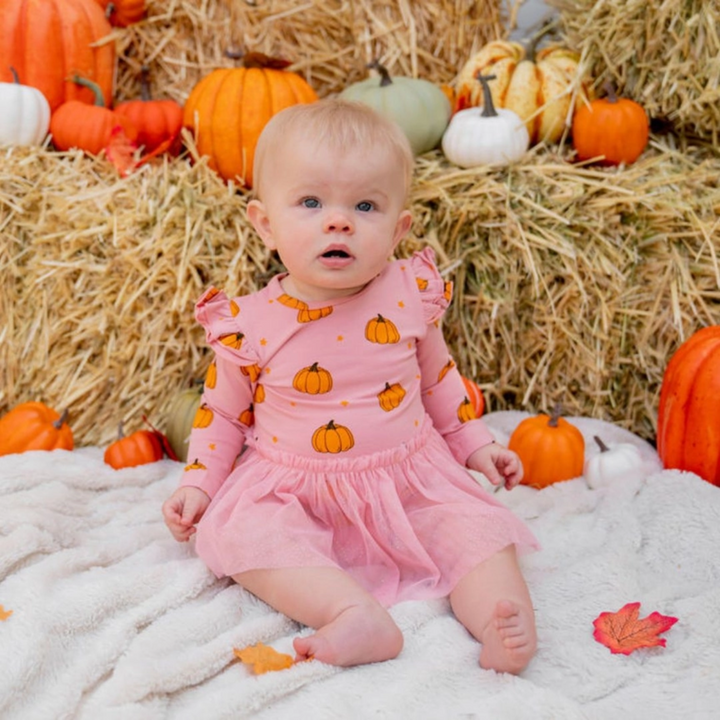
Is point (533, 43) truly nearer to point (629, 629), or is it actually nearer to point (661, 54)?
point (661, 54)

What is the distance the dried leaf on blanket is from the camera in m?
1.18

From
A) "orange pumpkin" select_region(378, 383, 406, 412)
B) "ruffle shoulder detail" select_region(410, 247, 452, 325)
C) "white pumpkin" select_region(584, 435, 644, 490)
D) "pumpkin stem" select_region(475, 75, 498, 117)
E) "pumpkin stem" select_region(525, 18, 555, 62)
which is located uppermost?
"pumpkin stem" select_region(525, 18, 555, 62)

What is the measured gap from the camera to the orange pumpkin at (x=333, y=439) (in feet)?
4.68

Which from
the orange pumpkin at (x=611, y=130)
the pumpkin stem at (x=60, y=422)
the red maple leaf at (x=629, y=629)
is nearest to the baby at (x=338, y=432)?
the red maple leaf at (x=629, y=629)

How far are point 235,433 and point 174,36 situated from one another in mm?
1468

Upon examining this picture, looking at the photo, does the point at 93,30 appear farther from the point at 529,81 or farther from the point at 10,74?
the point at 529,81

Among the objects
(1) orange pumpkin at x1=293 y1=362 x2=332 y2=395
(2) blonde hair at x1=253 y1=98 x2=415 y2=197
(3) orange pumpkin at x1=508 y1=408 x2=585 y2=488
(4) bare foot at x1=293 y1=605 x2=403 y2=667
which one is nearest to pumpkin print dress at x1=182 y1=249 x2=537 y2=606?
(1) orange pumpkin at x1=293 y1=362 x2=332 y2=395

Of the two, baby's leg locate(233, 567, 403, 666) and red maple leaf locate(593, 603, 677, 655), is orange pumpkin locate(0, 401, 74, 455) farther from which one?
red maple leaf locate(593, 603, 677, 655)

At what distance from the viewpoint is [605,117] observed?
7.28 feet

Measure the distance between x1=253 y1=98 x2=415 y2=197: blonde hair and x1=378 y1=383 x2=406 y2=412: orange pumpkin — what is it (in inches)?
13.1

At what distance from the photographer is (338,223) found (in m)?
1.31

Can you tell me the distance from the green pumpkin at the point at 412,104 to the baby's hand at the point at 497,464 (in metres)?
1.00

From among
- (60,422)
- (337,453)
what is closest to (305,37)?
(60,422)

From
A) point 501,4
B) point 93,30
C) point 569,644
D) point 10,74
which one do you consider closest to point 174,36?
point 93,30
